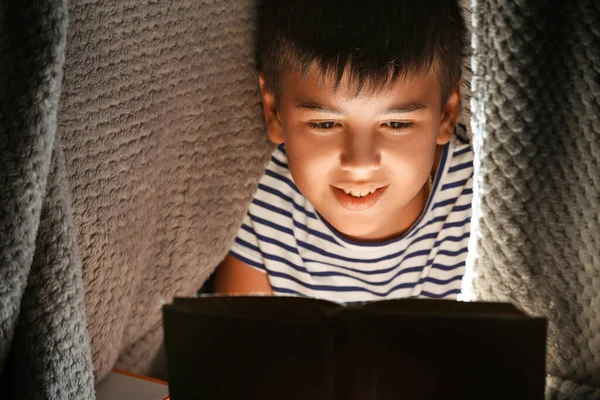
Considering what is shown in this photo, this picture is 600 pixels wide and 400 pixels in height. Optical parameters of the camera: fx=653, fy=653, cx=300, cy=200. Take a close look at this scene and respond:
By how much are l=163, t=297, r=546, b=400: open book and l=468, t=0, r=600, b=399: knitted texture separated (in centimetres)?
16

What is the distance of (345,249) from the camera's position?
96 centimetres

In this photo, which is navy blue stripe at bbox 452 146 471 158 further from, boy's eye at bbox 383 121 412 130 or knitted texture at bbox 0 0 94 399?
knitted texture at bbox 0 0 94 399

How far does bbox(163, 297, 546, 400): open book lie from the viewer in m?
0.47

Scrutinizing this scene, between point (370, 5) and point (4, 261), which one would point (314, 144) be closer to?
point (370, 5)

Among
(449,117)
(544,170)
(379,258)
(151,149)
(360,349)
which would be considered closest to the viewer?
(360,349)

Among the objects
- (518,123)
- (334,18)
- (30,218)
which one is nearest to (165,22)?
(334,18)

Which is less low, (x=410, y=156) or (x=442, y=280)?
(x=410, y=156)

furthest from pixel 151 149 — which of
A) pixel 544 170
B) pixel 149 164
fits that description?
pixel 544 170

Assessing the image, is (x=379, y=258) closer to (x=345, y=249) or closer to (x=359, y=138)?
(x=345, y=249)

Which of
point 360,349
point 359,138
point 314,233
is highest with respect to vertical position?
point 359,138

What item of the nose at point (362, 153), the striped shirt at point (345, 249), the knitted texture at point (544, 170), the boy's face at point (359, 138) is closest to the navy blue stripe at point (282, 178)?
the striped shirt at point (345, 249)

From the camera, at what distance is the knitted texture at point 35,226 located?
537 mm

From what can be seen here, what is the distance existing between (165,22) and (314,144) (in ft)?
0.73

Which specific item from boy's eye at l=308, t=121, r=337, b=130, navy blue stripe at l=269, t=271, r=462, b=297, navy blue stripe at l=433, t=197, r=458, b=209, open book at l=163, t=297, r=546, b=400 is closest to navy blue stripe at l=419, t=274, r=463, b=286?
navy blue stripe at l=269, t=271, r=462, b=297
